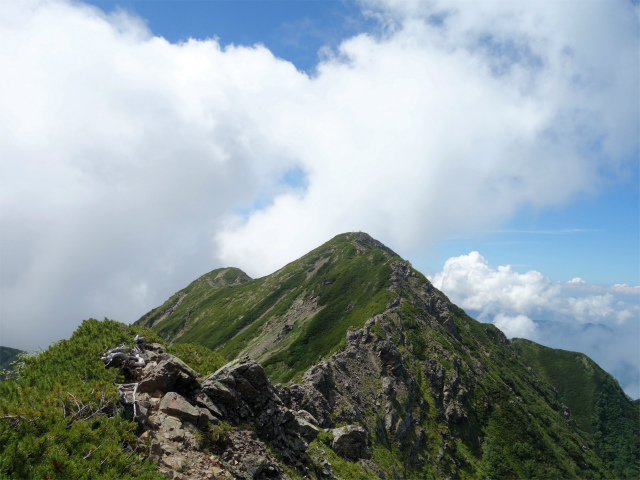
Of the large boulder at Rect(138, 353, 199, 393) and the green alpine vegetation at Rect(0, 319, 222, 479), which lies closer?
the green alpine vegetation at Rect(0, 319, 222, 479)

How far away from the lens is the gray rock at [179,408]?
1485 cm

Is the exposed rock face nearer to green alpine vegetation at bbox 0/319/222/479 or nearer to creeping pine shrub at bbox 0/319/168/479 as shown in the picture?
green alpine vegetation at bbox 0/319/222/479

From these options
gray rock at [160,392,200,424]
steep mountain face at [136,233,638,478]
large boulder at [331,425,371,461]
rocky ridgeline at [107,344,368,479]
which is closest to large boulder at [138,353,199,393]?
rocky ridgeline at [107,344,368,479]

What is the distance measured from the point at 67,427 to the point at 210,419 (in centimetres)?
603

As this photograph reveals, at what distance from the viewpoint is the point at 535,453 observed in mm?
87625

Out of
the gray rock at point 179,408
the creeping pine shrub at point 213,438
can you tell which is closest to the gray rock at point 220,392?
the gray rock at point 179,408

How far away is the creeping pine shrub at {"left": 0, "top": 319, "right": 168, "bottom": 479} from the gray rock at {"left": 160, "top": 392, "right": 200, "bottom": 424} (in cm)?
199

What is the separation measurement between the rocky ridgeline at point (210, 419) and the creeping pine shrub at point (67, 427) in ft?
3.54

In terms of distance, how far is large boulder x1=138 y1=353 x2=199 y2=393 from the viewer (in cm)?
1602

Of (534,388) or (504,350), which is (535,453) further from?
(504,350)

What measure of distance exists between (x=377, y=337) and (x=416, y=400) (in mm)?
17852

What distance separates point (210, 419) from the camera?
15.7 metres

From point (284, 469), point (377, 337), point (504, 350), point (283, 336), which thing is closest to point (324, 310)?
point (283, 336)

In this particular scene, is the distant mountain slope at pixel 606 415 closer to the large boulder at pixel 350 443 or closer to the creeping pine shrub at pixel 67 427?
the large boulder at pixel 350 443
